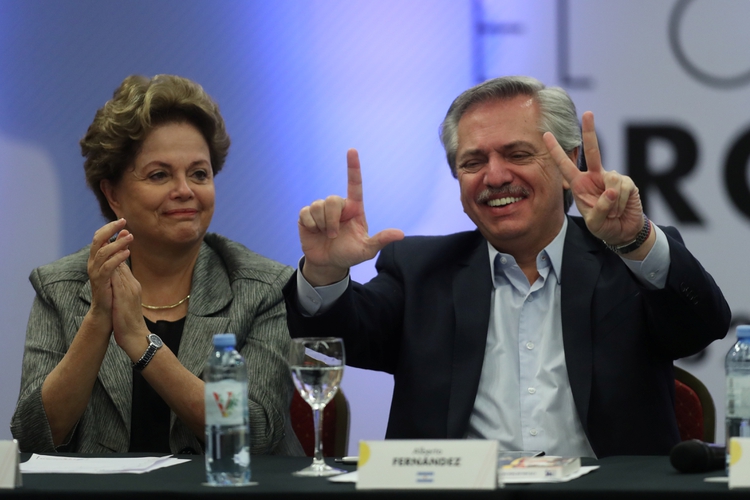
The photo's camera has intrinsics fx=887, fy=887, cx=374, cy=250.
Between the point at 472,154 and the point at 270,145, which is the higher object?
the point at 270,145

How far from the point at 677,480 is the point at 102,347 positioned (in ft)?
4.55

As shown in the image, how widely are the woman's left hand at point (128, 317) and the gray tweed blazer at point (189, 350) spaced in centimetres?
18

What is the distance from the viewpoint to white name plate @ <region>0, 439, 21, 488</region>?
49.6 inches

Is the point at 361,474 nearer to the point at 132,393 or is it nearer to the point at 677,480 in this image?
the point at 677,480

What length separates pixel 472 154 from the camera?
219 centimetres

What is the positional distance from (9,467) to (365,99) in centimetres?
233

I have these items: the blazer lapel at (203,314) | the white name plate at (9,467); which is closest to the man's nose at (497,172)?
the blazer lapel at (203,314)

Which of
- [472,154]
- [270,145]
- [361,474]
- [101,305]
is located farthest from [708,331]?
[270,145]

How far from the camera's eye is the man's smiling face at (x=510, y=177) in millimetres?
2131

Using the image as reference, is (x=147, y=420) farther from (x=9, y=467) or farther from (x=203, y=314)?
(x=9, y=467)

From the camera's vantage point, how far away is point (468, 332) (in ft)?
6.77

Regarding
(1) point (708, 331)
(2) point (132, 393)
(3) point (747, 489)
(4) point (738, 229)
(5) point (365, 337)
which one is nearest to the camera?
(3) point (747, 489)

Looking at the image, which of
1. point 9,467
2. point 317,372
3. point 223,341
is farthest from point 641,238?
point 9,467

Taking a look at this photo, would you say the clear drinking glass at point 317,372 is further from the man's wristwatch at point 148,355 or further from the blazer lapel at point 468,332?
the man's wristwatch at point 148,355
